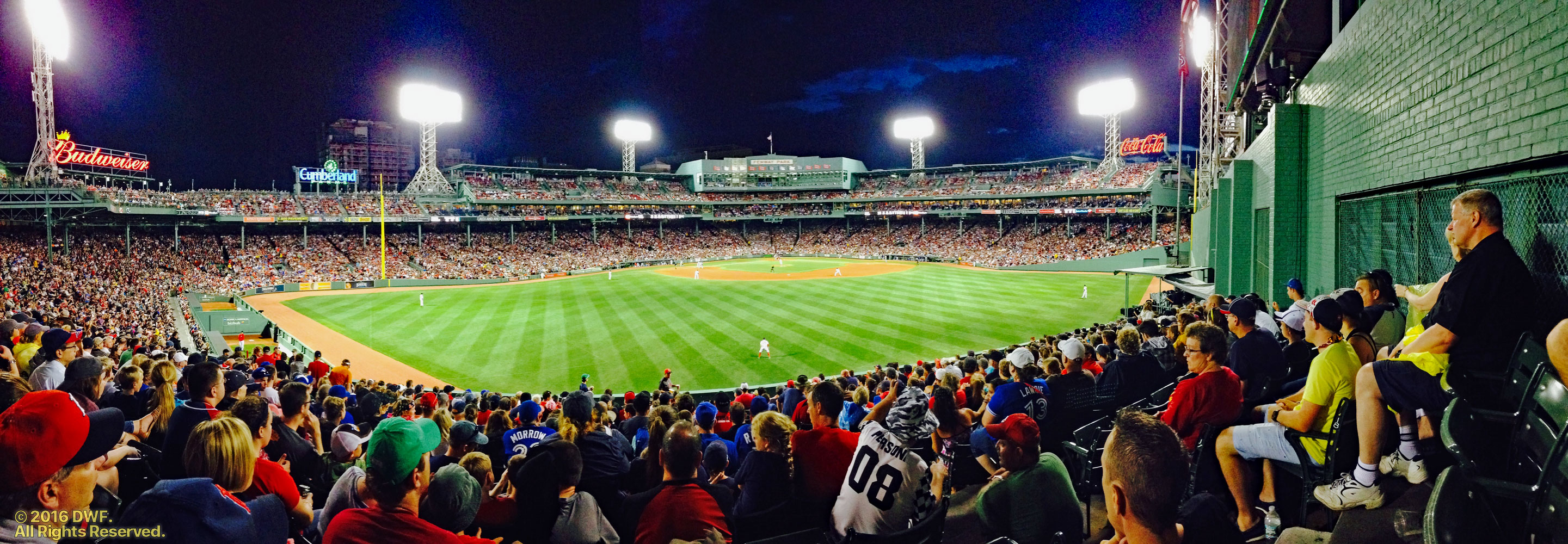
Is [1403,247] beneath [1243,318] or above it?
above

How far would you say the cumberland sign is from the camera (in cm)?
4628

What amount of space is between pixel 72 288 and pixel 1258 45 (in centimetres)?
4946

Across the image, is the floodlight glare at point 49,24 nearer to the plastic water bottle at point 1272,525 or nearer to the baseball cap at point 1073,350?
the baseball cap at point 1073,350

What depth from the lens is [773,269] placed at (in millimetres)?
55625

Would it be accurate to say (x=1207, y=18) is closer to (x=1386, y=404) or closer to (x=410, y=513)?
(x=1386, y=404)

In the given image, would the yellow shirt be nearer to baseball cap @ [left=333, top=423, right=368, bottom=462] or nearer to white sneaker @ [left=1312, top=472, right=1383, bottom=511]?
white sneaker @ [left=1312, top=472, right=1383, bottom=511]

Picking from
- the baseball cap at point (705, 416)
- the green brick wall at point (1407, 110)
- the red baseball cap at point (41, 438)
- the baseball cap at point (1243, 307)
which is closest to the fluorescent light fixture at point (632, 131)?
the green brick wall at point (1407, 110)

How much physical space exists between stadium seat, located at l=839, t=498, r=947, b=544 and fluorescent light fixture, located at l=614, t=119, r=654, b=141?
89.4 m

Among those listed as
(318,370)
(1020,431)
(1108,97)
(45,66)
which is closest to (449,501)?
(1020,431)

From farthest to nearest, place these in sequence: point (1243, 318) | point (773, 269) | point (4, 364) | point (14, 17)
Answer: point (773, 269), point (14, 17), point (4, 364), point (1243, 318)

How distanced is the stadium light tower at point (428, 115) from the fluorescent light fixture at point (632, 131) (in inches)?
1052

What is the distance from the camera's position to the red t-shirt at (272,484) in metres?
3.62

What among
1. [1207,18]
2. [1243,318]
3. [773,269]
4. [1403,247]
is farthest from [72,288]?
[1207,18]

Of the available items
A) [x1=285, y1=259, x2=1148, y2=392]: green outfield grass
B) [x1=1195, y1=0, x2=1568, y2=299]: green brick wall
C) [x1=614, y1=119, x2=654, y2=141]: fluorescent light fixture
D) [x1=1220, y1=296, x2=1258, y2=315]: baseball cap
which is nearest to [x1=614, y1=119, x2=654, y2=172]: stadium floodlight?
[x1=614, y1=119, x2=654, y2=141]: fluorescent light fixture
